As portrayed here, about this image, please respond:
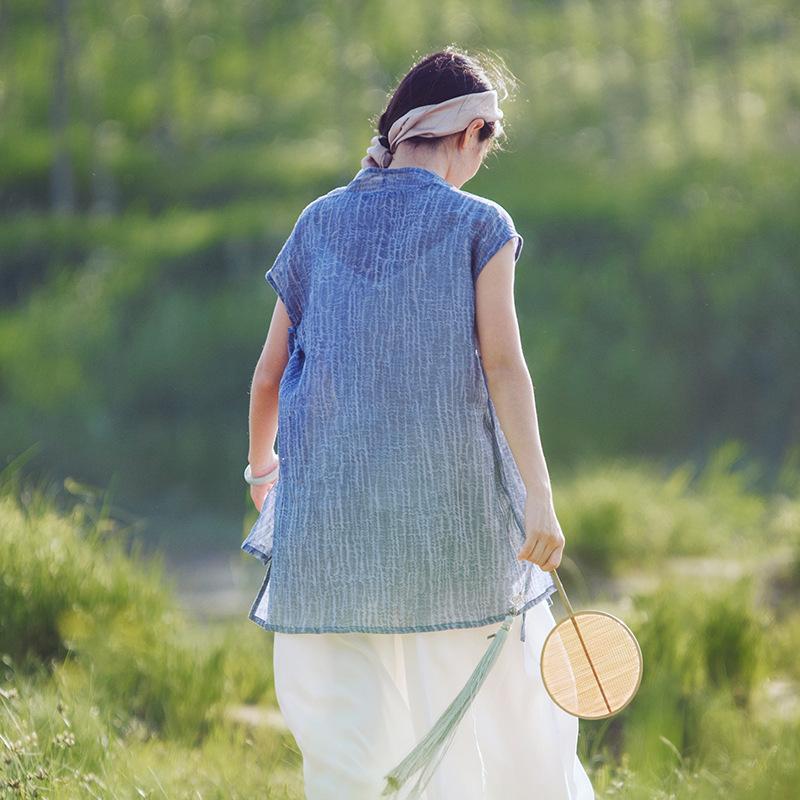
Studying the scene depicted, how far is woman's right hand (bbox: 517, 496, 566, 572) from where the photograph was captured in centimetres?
203

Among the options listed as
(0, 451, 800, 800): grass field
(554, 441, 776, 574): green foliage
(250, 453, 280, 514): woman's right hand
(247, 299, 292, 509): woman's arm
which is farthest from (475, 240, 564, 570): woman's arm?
(554, 441, 776, 574): green foliage

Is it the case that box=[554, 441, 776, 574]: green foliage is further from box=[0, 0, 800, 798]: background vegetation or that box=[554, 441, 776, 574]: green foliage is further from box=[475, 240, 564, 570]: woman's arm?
box=[475, 240, 564, 570]: woman's arm

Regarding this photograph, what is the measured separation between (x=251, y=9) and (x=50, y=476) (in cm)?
1060

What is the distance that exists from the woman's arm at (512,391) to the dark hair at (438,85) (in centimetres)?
Result: 23

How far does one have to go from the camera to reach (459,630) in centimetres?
215

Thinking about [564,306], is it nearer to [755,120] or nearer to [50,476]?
[50,476]

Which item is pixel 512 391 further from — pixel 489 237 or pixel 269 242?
pixel 269 242

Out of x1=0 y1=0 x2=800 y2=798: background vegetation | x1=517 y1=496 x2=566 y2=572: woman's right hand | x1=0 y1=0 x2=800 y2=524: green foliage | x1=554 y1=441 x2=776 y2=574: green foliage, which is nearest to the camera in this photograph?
x1=517 y1=496 x2=566 y2=572: woman's right hand

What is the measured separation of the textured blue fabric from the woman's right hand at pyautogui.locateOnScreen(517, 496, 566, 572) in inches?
3.6

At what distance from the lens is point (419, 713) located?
2.15m

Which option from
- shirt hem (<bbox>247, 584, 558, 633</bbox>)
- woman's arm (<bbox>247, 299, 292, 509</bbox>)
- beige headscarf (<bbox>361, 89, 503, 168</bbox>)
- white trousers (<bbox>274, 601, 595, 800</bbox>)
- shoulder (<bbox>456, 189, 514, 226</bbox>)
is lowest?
white trousers (<bbox>274, 601, 595, 800</bbox>)

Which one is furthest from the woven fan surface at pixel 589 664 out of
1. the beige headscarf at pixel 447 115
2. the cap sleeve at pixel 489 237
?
the beige headscarf at pixel 447 115

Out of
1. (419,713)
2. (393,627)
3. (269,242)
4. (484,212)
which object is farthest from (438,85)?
(269,242)

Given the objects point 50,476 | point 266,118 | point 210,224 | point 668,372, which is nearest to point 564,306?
point 668,372
